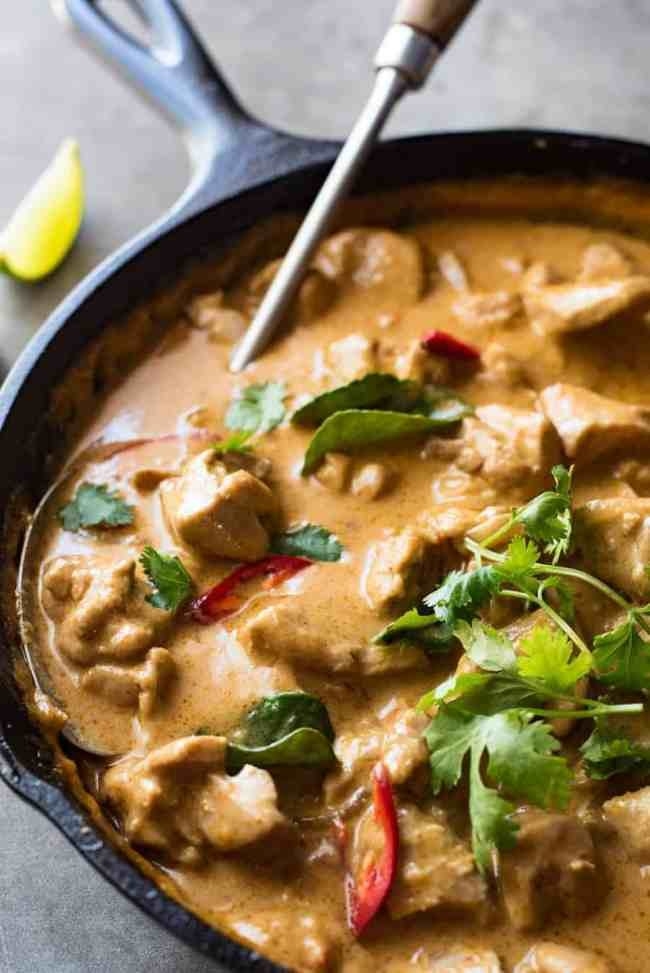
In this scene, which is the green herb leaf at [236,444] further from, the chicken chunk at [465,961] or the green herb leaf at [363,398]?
the chicken chunk at [465,961]

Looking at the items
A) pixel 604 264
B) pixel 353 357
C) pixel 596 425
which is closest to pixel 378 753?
pixel 596 425

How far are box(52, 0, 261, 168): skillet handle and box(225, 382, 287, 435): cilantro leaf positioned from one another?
A: 28.7 inches

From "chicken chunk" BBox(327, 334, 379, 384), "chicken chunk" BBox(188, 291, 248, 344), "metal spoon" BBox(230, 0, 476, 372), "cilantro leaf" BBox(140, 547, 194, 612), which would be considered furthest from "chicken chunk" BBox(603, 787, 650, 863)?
"chicken chunk" BBox(188, 291, 248, 344)

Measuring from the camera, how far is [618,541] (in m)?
2.96

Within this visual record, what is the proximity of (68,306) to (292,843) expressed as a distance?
145 cm

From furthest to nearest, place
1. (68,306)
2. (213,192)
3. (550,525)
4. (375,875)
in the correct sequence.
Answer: (213,192) → (68,306) → (550,525) → (375,875)

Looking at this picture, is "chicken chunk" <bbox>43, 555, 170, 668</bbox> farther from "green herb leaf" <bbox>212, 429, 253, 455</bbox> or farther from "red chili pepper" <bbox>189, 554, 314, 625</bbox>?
"green herb leaf" <bbox>212, 429, 253, 455</bbox>

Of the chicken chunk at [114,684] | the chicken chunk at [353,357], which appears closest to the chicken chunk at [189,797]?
the chicken chunk at [114,684]

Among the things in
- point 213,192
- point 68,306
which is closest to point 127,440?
point 68,306

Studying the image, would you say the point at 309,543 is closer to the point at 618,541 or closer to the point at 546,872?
the point at 618,541

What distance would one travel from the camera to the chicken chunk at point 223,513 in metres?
3.04

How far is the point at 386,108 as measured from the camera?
11.9 feet

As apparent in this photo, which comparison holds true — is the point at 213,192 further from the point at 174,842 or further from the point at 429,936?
the point at 429,936

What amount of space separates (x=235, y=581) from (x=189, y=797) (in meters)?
0.55
